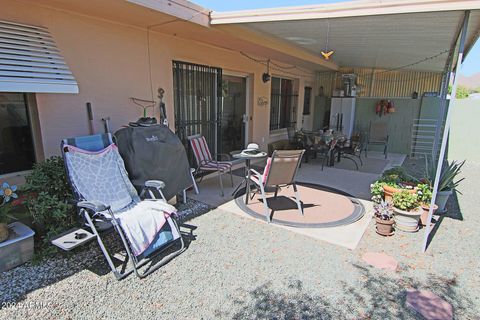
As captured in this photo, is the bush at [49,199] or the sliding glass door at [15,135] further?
the sliding glass door at [15,135]

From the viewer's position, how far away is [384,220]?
129 inches

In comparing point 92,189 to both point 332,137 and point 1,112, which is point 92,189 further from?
point 332,137

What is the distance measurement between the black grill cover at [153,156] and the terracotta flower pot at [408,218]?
275 centimetres

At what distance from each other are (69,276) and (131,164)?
53.9 inches

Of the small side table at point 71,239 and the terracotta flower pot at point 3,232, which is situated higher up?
the terracotta flower pot at point 3,232

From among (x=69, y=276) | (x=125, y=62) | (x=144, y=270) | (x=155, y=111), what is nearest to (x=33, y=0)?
(x=125, y=62)

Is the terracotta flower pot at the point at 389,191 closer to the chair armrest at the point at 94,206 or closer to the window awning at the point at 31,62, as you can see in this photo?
the chair armrest at the point at 94,206

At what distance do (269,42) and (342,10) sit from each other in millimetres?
2346

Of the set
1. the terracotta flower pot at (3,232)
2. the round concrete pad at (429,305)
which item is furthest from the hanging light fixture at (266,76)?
the terracotta flower pot at (3,232)

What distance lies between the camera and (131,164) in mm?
3432

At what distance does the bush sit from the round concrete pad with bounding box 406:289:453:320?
10.4ft

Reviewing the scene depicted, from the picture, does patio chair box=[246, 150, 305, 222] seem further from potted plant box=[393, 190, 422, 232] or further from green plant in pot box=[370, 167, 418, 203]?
potted plant box=[393, 190, 422, 232]

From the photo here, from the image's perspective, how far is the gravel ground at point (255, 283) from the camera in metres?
2.12

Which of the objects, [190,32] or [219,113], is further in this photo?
[219,113]
